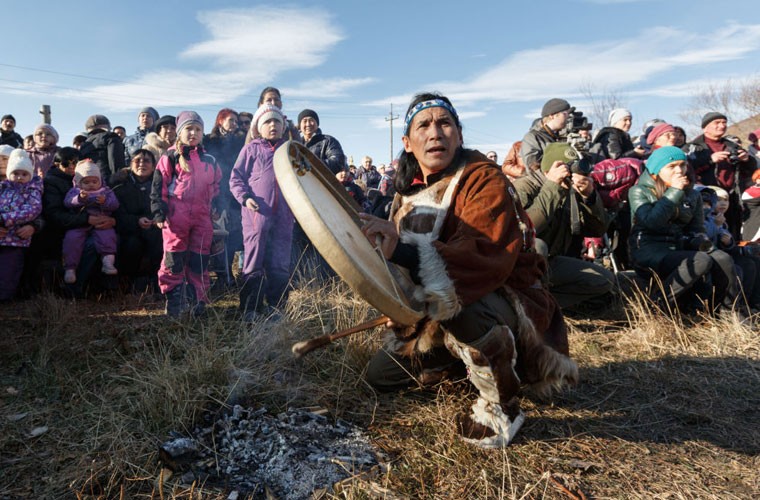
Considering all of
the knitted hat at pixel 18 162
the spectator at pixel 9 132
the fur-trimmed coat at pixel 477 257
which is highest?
the spectator at pixel 9 132

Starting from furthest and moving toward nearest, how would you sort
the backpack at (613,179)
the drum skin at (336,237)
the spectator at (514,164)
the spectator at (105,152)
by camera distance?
1. the spectator at (105,152)
2. the backpack at (613,179)
3. the spectator at (514,164)
4. the drum skin at (336,237)

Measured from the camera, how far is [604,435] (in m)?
2.57

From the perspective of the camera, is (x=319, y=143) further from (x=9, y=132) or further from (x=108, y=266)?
(x=9, y=132)

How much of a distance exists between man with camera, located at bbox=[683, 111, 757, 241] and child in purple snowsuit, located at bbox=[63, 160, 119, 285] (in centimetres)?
704

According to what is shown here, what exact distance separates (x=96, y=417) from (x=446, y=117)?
7.60 feet

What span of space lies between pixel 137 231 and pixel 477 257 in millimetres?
4784

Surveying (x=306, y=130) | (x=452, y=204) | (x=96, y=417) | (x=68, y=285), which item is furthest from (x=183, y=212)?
(x=452, y=204)

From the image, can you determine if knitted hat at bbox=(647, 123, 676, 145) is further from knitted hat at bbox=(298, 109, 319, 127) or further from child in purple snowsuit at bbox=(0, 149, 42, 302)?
child in purple snowsuit at bbox=(0, 149, 42, 302)

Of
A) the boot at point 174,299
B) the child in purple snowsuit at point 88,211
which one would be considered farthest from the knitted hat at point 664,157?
the child in purple snowsuit at point 88,211

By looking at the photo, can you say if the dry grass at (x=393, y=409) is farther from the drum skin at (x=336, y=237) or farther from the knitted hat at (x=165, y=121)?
the knitted hat at (x=165, y=121)

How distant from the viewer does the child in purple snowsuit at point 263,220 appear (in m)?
4.78

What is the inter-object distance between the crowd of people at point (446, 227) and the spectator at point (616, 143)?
3 centimetres

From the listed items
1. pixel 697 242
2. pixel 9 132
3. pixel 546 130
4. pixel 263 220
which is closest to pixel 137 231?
pixel 263 220

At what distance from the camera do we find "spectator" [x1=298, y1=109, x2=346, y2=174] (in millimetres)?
6230
